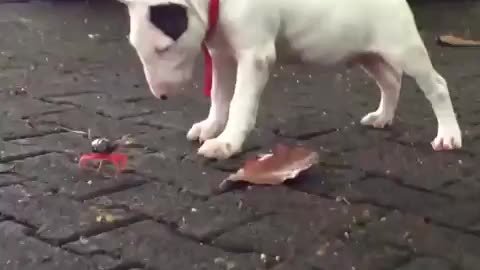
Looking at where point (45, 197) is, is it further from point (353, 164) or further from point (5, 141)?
point (353, 164)

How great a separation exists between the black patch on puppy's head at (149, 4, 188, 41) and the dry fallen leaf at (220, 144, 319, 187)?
35 centimetres

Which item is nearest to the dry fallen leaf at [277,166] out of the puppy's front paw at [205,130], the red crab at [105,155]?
the puppy's front paw at [205,130]

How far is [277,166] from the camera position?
2.13 m

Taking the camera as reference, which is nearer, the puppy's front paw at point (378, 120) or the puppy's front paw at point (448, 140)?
the puppy's front paw at point (448, 140)

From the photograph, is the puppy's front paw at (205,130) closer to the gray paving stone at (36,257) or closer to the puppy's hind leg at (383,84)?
the puppy's hind leg at (383,84)

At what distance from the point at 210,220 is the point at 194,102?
4.23 ft

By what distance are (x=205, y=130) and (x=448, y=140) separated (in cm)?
65

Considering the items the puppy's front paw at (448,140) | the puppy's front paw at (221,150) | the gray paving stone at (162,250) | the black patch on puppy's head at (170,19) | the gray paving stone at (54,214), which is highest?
the black patch on puppy's head at (170,19)

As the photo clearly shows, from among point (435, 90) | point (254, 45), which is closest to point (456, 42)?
point (435, 90)

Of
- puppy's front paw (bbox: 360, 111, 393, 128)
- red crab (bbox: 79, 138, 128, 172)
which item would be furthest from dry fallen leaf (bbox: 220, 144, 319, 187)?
puppy's front paw (bbox: 360, 111, 393, 128)

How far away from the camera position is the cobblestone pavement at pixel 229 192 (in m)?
1.58

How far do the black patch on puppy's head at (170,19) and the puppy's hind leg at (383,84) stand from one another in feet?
2.07

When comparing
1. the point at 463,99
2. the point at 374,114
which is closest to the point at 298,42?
the point at 374,114

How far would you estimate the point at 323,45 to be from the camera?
2281 millimetres
